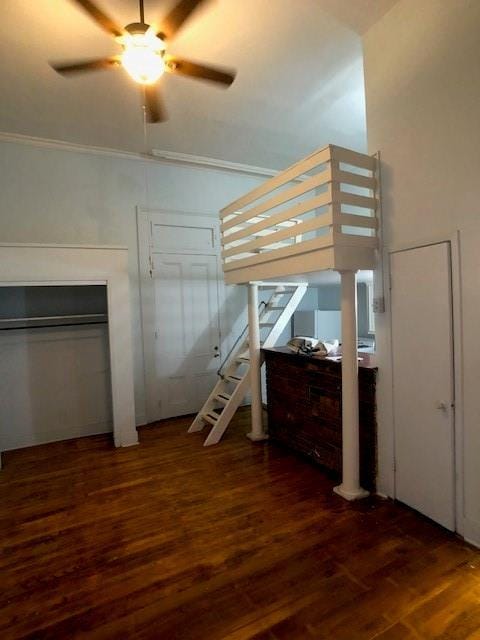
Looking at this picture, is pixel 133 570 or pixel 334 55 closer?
pixel 133 570

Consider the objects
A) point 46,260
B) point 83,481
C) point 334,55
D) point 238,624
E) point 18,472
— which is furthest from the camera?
point 46,260

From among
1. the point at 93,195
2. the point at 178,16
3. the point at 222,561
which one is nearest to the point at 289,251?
the point at 178,16

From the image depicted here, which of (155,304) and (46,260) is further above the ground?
(46,260)

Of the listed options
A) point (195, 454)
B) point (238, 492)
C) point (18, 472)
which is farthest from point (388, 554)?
point (18, 472)

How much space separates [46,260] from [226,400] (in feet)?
8.20

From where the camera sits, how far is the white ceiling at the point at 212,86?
2445mm

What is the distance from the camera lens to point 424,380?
2.45m

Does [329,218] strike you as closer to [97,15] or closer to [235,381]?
[97,15]

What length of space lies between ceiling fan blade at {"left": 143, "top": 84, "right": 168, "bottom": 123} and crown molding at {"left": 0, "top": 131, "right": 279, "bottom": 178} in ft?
5.44

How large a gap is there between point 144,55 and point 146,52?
0.06 ft

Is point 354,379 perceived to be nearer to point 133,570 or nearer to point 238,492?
point 238,492

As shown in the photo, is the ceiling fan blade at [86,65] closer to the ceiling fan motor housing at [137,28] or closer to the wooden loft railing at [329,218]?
the ceiling fan motor housing at [137,28]

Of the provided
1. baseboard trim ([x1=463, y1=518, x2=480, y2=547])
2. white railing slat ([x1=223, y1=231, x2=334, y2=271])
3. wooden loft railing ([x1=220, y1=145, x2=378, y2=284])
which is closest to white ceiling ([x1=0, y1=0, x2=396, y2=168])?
wooden loft railing ([x1=220, y1=145, x2=378, y2=284])

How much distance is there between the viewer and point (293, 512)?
102 inches
